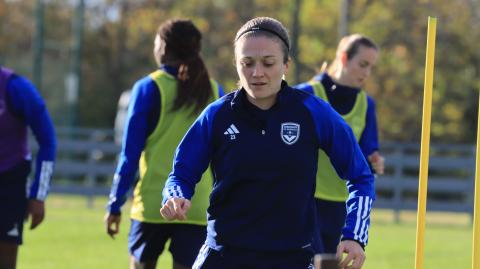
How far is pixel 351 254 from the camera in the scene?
4832 mm

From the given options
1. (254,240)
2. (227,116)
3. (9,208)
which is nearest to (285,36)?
(227,116)

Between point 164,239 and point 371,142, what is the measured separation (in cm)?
181

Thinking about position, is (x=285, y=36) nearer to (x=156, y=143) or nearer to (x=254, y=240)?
(x=254, y=240)

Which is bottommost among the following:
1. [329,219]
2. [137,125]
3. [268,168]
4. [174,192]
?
[329,219]

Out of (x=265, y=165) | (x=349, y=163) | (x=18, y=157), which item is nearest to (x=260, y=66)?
(x=265, y=165)

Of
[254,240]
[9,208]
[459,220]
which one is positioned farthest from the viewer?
[459,220]

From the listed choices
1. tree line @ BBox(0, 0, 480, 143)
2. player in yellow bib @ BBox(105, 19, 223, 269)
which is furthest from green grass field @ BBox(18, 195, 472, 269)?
player in yellow bib @ BBox(105, 19, 223, 269)

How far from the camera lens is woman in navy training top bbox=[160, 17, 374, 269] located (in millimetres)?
4945

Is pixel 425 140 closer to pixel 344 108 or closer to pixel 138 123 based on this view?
pixel 138 123

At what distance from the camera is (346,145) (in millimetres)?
5051

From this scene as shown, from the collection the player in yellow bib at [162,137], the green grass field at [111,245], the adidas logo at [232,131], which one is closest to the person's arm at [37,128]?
the player in yellow bib at [162,137]

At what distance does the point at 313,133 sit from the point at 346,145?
0.16 meters

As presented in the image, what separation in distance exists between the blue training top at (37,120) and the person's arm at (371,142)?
2111 mm

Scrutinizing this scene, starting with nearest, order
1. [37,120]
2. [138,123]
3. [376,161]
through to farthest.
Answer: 1. [138,123]
2. [37,120]
3. [376,161]
